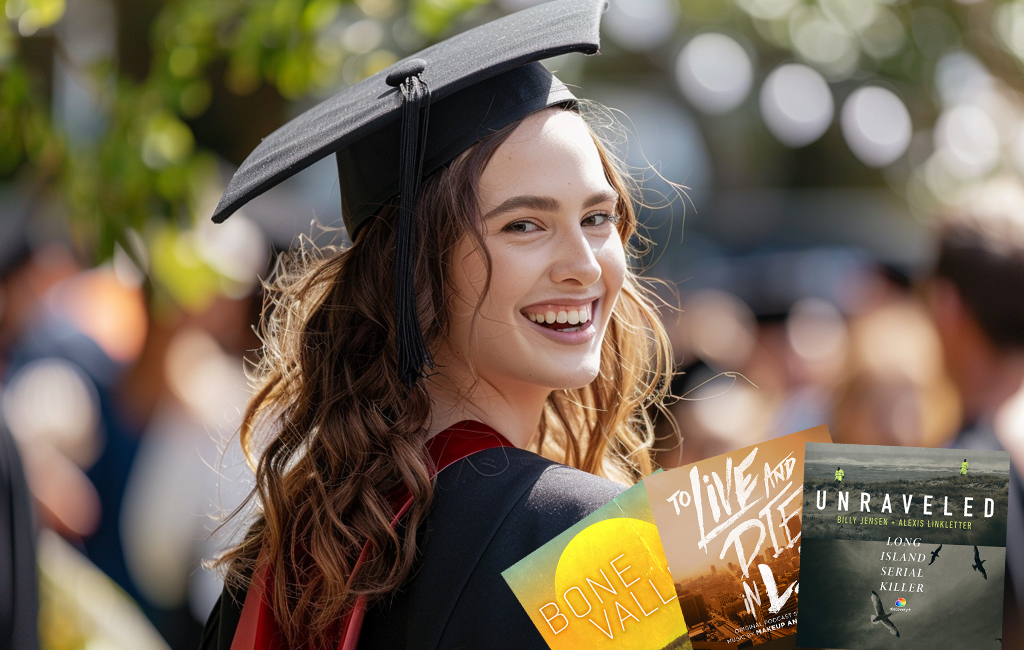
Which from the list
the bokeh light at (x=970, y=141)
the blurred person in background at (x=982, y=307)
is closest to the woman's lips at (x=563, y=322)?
the blurred person in background at (x=982, y=307)

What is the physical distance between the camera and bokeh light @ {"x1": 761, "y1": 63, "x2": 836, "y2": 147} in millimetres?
6203

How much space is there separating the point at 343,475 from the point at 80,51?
2367 millimetres

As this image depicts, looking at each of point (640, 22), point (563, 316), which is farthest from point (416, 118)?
point (640, 22)

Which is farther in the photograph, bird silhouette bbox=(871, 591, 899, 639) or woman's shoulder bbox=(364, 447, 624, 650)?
woman's shoulder bbox=(364, 447, 624, 650)

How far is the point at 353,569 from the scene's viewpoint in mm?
1497

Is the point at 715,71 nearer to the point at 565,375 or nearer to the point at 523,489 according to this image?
the point at 565,375

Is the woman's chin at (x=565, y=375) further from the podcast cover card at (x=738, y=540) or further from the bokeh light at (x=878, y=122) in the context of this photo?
the bokeh light at (x=878, y=122)

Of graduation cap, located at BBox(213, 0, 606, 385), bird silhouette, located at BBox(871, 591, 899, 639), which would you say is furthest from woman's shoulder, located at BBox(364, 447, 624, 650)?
bird silhouette, located at BBox(871, 591, 899, 639)

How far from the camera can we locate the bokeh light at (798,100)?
6.20m

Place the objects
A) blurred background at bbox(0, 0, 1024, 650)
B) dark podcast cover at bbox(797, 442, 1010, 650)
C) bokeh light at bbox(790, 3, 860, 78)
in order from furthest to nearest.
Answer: bokeh light at bbox(790, 3, 860, 78), blurred background at bbox(0, 0, 1024, 650), dark podcast cover at bbox(797, 442, 1010, 650)

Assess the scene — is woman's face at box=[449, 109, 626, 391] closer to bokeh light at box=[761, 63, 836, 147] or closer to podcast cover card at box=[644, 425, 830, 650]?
podcast cover card at box=[644, 425, 830, 650]

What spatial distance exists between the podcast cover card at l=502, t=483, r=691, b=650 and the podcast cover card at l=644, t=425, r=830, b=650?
0.02 m

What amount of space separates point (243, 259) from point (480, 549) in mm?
2764

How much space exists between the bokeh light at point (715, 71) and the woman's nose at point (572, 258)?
4750 mm
